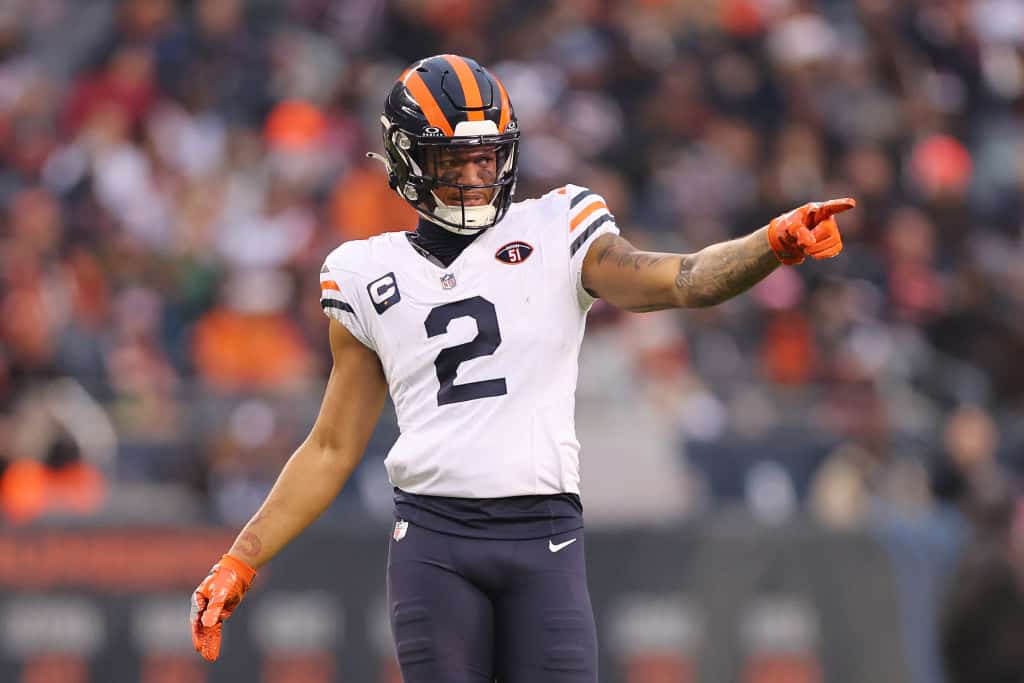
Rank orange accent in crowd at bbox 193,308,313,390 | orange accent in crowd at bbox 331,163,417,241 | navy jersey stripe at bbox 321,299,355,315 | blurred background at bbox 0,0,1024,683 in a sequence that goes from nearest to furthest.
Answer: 1. navy jersey stripe at bbox 321,299,355,315
2. blurred background at bbox 0,0,1024,683
3. orange accent in crowd at bbox 193,308,313,390
4. orange accent in crowd at bbox 331,163,417,241

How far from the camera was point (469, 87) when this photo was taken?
15.8ft

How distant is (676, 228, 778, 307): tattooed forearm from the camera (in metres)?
4.28

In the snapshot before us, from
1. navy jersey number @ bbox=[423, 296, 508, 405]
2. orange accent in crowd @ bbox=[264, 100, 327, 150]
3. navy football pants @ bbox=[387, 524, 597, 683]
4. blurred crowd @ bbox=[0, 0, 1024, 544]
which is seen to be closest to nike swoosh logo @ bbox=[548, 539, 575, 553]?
navy football pants @ bbox=[387, 524, 597, 683]

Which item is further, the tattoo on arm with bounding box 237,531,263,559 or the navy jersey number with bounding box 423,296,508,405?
the tattoo on arm with bounding box 237,531,263,559

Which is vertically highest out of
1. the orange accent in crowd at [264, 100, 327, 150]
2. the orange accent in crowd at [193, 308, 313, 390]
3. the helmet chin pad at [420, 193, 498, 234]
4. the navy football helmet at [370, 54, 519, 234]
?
the orange accent in crowd at [264, 100, 327, 150]

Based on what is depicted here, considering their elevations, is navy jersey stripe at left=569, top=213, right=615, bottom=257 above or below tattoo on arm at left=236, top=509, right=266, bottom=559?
above

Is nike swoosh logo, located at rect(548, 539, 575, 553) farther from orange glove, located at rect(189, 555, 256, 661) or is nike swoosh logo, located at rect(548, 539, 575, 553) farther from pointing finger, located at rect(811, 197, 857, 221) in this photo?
pointing finger, located at rect(811, 197, 857, 221)

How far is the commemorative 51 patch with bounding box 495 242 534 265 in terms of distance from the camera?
4.73m

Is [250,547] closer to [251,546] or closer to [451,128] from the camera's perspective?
[251,546]

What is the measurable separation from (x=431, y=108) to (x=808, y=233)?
114cm

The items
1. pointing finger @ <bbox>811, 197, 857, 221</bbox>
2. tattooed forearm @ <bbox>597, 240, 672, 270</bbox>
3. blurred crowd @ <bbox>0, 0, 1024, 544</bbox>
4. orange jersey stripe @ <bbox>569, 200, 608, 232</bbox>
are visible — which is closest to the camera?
pointing finger @ <bbox>811, 197, 857, 221</bbox>

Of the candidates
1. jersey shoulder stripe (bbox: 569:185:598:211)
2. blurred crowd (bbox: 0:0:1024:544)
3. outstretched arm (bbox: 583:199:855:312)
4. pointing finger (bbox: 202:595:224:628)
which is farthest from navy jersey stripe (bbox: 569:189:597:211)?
blurred crowd (bbox: 0:0:1024:544)

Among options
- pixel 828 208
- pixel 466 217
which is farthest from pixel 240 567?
pixel 828 208

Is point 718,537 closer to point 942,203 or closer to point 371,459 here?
point 371,459
